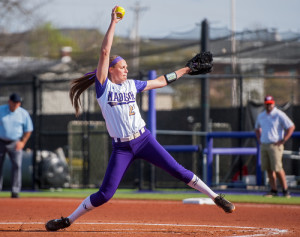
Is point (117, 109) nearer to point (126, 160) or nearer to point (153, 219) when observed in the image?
Result: point (126, 160)

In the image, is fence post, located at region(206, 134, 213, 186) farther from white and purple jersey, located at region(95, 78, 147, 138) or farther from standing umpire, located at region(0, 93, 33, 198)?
white and purple jersey, located at region(95, 78, 147, 138)

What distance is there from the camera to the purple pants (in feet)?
24.0

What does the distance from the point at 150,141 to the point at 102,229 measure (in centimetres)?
129

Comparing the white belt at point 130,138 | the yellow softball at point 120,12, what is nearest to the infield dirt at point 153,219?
the white belt at point 130,138

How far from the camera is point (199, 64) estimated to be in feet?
26.8

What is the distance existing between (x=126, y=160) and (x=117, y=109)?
587 mm

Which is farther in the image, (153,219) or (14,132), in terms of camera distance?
(14,132)

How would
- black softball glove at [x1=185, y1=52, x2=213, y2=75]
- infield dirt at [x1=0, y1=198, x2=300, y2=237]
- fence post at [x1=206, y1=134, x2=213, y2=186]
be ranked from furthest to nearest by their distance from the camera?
fence post at [x1=206, y1=134, x2=213, y2=186], black softball glove at [x1=185, y1=52, x2=213, y2=75], infield dirt at [x1=0, y1=198, x2=300, y2=237]

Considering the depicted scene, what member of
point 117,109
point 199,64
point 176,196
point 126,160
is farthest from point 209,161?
point 117,109

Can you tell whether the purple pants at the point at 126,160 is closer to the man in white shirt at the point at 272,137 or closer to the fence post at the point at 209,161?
the man in white shirt at the point at 272,137

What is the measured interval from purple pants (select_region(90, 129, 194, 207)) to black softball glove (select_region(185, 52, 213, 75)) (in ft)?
3.80

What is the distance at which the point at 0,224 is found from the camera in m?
8.65

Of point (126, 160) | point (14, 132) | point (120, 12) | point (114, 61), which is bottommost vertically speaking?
point (126, 160)

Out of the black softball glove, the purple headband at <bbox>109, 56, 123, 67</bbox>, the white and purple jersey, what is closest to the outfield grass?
the black softball glove
